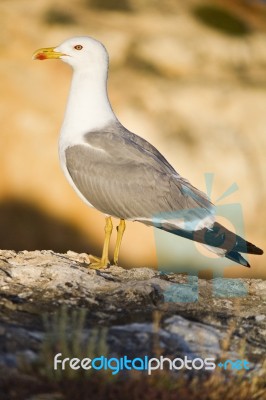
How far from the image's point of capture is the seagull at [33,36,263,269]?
6.46 meters

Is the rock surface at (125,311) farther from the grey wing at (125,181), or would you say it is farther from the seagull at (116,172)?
the grey wing at (125,181)

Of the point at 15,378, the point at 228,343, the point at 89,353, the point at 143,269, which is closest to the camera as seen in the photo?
the point at 15,378

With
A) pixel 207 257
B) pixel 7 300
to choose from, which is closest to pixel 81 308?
pixel 7 300

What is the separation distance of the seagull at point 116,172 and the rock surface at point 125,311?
426 millimetres

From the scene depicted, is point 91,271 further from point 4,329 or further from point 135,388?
point 135,388

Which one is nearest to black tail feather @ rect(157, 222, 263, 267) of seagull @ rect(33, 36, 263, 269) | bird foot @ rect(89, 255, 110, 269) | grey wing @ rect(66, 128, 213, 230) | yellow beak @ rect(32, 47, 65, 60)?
seagull @ rect(33, 36, 263, 269)

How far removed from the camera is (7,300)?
18.9 feet

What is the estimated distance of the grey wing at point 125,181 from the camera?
6527 millimetres

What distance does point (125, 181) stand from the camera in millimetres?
6609

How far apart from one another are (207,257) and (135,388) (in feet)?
9.40

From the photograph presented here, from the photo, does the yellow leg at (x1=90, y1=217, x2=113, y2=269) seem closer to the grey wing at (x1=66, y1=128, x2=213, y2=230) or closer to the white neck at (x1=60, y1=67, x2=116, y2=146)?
the grey wing at (x1=66, y1=128, x2=213, y2=230)

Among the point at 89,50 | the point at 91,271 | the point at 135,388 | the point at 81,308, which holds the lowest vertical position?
the point at 135,388

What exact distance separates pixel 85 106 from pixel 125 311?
1972 mm

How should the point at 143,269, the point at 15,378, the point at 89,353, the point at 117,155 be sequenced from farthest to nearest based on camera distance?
the point at 143,269 < the point at 117,155 < the point at 89,353 < the point at 15,378
